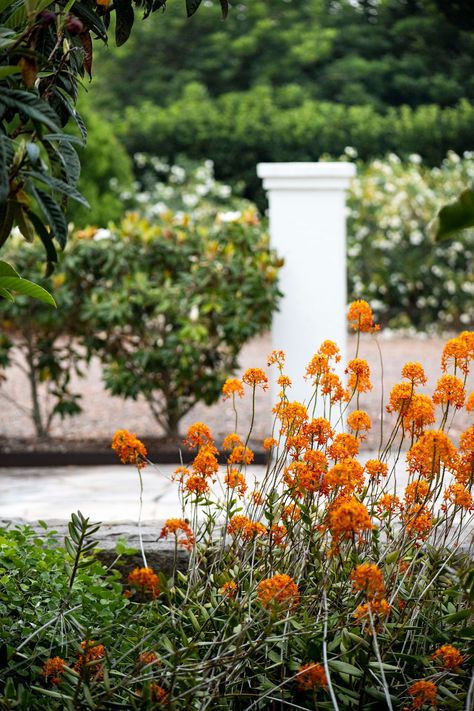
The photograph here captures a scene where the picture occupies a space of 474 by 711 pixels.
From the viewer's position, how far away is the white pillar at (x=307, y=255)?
5316 millimetres

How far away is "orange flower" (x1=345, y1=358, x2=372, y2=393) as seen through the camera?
8.10 feet

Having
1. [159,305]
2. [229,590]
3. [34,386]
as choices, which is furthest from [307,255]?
[229,590]

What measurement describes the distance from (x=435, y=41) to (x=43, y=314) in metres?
14.3

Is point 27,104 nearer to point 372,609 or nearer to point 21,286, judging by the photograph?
point 21,286

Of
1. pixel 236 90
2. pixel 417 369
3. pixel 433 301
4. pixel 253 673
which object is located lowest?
pixel 253 673

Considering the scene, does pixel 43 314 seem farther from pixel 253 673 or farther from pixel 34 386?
pixel 253 673

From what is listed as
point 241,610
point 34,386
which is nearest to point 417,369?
Result: point 241,610

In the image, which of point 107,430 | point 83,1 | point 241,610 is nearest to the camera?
point 241,610

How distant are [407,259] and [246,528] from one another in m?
8.49

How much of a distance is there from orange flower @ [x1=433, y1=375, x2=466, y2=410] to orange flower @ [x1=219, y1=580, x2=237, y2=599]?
0.63 metres

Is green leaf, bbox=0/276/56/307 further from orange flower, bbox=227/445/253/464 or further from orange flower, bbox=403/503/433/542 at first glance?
orange flower, bbox=403/503/433/542

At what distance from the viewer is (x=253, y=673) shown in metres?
2.11

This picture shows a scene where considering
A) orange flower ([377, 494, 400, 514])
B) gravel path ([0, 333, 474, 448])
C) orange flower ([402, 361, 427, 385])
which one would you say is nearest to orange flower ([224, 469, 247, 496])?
orange flower ([377, 494, 400, 514])

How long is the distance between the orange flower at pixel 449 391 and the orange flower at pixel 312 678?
0.75m
